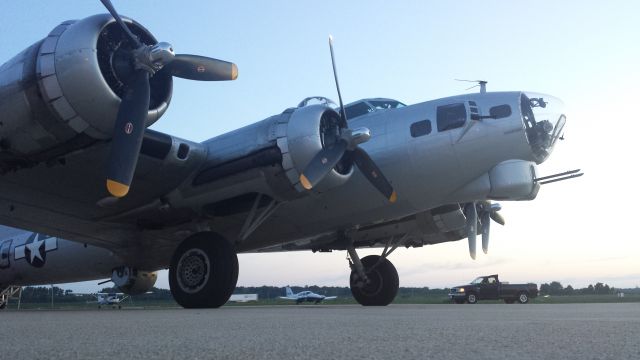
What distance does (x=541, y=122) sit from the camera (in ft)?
Result: 36.8

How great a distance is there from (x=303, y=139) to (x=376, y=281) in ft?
22.4

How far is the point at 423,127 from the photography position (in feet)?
37.7

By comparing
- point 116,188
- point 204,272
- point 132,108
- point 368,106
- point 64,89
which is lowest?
point 204,272

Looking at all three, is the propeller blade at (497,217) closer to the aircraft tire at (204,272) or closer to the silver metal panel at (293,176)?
the silver metal panel at (293,176)

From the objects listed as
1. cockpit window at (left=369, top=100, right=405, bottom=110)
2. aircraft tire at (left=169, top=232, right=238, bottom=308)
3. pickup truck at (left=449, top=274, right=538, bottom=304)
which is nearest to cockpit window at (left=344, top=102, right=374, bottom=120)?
cockpit window at (left=369, top=100, right=405, bottom=110)

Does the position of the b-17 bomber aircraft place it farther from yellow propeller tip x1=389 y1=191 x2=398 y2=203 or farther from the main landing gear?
the main landing gear

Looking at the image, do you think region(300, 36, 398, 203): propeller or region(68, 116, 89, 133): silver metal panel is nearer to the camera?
region(68, 116, 89, 133): silver metal panel

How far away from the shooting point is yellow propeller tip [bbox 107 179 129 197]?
8289 millimetres

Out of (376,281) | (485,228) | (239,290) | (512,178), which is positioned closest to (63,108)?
(512,178)

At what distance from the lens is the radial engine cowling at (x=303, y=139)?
34.0ft

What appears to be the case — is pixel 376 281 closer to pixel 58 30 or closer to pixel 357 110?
pixel 357 110

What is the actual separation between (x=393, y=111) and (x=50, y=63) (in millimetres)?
6908

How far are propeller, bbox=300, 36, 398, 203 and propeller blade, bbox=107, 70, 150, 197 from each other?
3.03 m

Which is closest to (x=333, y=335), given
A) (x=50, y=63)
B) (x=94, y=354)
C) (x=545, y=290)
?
(x=94, y=354)
